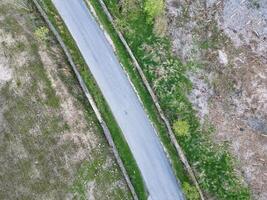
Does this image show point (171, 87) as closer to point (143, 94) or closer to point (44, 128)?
point (143, 94)

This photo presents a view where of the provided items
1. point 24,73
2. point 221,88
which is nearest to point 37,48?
point 24,73

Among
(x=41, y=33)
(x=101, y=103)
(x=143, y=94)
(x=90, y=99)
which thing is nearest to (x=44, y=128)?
(x=90, y=99)

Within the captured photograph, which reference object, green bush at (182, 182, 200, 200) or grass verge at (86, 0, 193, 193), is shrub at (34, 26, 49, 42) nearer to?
grass verge at (86, 0, 193, 193)

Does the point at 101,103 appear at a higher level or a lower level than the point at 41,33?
lower

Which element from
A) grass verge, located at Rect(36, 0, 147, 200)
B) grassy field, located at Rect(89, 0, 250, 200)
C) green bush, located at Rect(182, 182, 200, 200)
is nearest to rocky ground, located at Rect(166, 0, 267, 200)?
grassy field, located at Rect(89, 0, 250, 200)

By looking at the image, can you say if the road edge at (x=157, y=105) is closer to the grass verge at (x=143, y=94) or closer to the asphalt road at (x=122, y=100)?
the grass verge at (x=143, y=94)

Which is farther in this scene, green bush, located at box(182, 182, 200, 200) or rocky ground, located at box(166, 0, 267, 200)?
rocky ground, located at box(166, 0, 267, 200)

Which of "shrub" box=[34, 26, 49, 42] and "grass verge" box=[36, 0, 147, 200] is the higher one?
"shrub" box=[34, 26, 49, 42]

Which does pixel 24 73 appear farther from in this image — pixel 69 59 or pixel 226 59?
pixel 226 59
